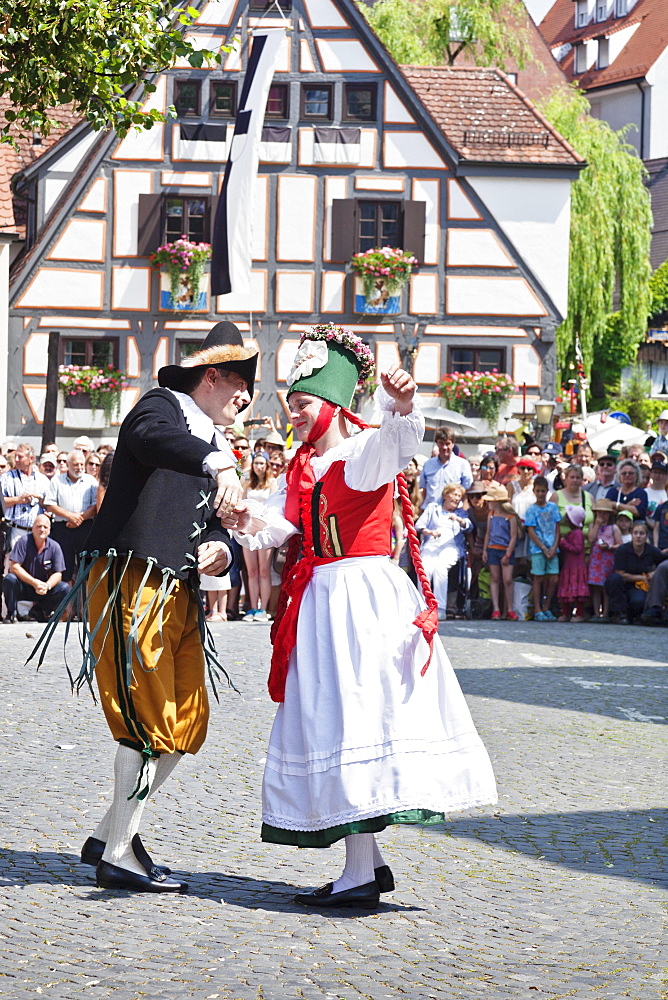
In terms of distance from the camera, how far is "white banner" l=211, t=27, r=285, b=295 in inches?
1085

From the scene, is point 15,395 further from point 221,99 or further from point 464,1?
point 464,1

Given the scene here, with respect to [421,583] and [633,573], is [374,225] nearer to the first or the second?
[633,573]

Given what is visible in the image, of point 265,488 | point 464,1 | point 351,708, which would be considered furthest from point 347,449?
point 464,1

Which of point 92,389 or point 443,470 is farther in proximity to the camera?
point 92,389

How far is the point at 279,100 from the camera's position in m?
29.5

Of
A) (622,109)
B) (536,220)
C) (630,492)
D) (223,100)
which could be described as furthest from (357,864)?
(622,109)

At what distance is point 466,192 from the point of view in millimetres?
29891

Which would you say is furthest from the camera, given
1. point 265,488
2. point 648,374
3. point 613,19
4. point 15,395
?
point 613,19

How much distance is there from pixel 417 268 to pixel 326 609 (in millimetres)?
25099

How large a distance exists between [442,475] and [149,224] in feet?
43.3

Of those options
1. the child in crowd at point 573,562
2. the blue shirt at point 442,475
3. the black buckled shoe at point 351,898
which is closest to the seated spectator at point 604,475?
the child in crowd at point 573,562

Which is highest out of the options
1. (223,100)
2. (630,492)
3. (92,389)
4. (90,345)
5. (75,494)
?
(223,100)

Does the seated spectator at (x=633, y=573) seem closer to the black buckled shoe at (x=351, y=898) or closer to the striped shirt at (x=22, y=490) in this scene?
the striped shirt at (x=22, y=490)

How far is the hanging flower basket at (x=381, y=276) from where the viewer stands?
29.4m
